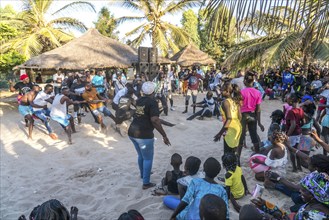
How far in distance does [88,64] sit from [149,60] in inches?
179

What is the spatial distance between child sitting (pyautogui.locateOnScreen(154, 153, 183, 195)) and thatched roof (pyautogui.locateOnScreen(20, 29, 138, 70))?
9716 mm

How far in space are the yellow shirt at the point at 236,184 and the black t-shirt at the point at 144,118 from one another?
1302mm

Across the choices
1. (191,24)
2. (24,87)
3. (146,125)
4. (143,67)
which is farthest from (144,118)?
(191,24)

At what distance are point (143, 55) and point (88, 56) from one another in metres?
4.88

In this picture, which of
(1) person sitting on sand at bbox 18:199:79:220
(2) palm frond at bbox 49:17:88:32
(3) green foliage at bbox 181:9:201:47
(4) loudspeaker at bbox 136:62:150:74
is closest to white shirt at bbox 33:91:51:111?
(4) loudspeaker at bbox 136:62:150:74

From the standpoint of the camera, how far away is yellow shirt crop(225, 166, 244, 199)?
378cm

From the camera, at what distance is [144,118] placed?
4.23 m

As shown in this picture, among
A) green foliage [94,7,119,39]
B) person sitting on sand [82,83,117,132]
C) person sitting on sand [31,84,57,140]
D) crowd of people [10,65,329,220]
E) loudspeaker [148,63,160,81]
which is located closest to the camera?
crowd of people [10,65,329,220]

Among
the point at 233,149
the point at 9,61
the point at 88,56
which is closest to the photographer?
the point at 233,149

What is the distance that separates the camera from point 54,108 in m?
7.23

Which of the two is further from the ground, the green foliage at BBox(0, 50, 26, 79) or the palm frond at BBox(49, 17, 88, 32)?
the palm frond at BBox(49, 17, 88, 32)

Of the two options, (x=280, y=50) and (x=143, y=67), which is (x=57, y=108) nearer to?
(x=143, y=67)

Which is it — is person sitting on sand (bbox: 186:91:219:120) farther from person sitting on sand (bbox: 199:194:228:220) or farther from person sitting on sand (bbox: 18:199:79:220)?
person sitting on sand (bbox: 18:199:79:220)

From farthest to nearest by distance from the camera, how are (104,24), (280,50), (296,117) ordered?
(104,24), (280,50), (296,117)
